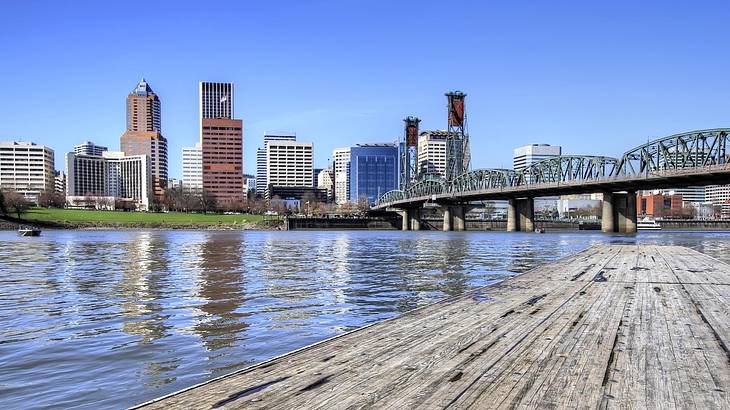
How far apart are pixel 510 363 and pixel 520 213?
170889 millimetres

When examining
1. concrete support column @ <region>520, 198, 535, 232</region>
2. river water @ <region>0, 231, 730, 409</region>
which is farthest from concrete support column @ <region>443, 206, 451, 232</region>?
river water @ <region>0, 231, 730, 409</region>

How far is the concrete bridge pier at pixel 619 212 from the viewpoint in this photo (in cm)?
13388

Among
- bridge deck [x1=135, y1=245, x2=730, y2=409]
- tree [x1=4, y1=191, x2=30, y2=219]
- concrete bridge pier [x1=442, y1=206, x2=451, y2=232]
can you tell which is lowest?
concrete bridge pier [x1=442, y1=206, x2=451, y2=232]

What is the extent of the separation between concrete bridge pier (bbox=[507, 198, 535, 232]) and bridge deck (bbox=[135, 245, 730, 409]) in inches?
6258

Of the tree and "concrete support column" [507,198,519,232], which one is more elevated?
the tree

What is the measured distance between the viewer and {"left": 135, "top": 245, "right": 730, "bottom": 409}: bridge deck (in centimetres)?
689

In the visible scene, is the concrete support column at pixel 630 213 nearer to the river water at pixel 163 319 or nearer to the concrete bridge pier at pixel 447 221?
the concrete bridge pier at pixel 447 221

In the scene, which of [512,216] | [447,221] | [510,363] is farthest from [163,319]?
[447,221]

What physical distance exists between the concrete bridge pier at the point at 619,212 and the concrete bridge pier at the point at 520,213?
107 feet

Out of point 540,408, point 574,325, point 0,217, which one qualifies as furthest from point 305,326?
point 0,217

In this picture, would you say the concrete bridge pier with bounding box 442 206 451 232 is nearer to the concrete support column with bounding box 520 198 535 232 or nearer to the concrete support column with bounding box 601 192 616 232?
the concrete support column with bounding box 520 198 535 232

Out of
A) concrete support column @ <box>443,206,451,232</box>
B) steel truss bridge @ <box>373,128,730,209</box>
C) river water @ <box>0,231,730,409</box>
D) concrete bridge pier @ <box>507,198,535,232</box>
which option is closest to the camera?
river water @ <box>0,231,730,409</box>

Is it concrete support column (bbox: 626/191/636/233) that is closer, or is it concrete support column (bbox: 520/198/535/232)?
concrete support column (bbox: 626/191/636/233)

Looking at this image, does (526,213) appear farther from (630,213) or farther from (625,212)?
(630,213)
